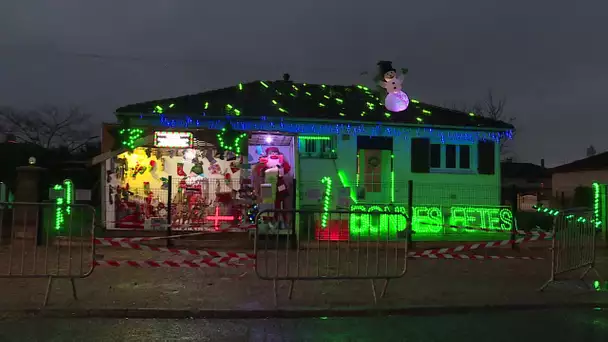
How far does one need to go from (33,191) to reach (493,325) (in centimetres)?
1118

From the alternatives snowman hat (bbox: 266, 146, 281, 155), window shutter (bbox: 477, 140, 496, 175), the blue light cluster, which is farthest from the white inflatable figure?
snowman hat (bbox: 266, 146, 281, 155)

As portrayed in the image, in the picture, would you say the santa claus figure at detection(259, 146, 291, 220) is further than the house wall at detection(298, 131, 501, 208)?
No

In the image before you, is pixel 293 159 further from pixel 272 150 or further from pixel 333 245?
pixel 333 245

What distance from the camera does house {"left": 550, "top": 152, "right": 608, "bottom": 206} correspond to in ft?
112

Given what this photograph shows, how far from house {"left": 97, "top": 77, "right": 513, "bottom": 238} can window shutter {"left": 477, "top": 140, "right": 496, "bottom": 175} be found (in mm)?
35

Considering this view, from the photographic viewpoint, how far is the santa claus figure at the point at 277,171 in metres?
14.7

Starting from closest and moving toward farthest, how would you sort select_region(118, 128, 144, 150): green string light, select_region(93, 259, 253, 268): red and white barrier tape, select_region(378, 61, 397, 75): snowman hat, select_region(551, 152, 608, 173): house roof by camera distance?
select_region(93, 259, 253, 268): red and white barrier tape → select_region(118, 128, 144, 150): green string light → select_region(378, 61, 397, 75): snowman hat → select_region(551, 152, 608, 173): house roof

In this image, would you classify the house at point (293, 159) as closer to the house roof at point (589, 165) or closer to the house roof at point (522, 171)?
the house roof at point (589, 165)

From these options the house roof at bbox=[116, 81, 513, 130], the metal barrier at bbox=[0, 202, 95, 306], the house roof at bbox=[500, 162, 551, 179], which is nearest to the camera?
the metal barrier at bbox=[0, 202, 95, 306]

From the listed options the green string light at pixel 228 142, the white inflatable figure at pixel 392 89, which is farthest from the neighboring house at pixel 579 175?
the green string light at pixel 228 142

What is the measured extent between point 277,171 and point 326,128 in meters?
2.53

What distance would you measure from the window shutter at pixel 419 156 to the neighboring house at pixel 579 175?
20651 millimetres

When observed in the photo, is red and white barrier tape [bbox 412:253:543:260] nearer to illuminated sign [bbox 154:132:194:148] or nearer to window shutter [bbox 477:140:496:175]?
window shutter [bbox 477:140:496:175]

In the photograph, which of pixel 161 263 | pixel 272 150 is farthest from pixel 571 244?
pixel 272 150
